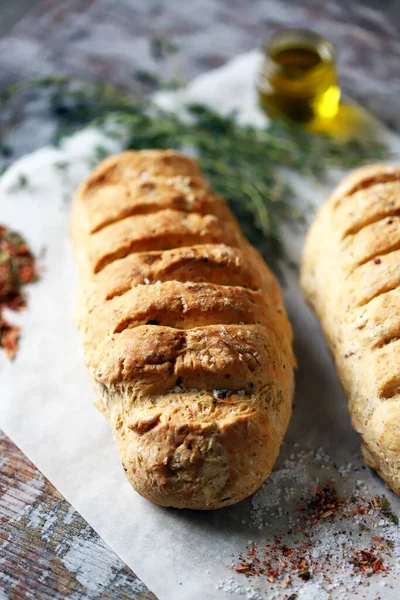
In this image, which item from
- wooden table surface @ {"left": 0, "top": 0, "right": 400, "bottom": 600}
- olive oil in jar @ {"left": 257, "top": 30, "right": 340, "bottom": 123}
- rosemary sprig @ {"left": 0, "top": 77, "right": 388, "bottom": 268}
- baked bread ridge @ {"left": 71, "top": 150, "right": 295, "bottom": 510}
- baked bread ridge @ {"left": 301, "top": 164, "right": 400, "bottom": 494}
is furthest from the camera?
wooden table surface @ {"left": 0, "top": 0, "right": 400, "bottom": 600}

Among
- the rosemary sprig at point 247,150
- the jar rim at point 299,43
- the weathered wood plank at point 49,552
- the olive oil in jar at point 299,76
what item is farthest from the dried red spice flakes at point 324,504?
the jar rim at point 299,43

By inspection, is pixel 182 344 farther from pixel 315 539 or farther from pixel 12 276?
pixel 12 276

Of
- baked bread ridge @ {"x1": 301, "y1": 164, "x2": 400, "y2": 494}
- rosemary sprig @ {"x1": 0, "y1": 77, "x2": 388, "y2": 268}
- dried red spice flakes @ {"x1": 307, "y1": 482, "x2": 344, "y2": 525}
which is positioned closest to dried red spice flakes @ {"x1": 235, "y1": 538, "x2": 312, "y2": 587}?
dried red spice flakes @ {"x1": 307, "y1": 482, "x2": 344, "y2": 525}

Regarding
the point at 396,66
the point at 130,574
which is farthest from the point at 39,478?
the point at 396,66

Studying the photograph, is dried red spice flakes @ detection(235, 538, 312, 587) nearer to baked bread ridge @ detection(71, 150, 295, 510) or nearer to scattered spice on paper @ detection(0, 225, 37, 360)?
baked bread ridge @ detection(71, 150, 295, 510)

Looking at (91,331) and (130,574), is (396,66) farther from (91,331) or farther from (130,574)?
(130,574)

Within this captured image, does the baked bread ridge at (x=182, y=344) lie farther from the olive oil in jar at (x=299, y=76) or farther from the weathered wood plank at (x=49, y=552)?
the olive oil in jar at (x=299, y=76)
